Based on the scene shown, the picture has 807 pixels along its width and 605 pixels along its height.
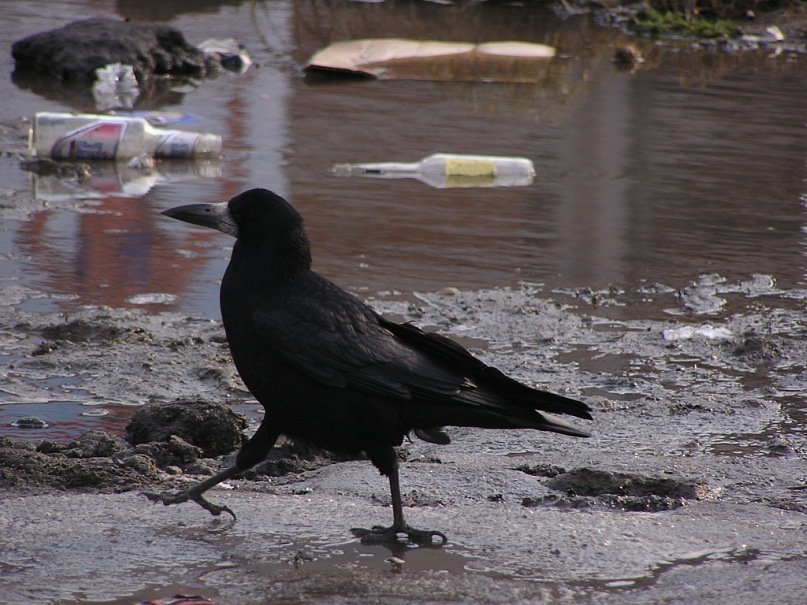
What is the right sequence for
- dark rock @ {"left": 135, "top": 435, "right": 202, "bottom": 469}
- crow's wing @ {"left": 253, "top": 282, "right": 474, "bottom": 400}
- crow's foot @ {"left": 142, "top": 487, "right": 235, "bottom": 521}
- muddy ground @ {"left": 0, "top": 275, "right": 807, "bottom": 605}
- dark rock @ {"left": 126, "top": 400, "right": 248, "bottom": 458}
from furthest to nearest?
dark rock @ {"left": 126, "top": 400, "right": 248, "bottom": 458}
dark rock @ {"left": 135, "top": 435, "right": 202, "bottom": 469}
crow's foot @ {"left": 142, "top": 487, "right": 235, "bottom": 521}
crow's wing @ {"left": 253, "top": 282, "right": 474, "bottom": 400}
muddy ground @ {"left": 0, "top": 275, "right": 807, "bottom": 605}

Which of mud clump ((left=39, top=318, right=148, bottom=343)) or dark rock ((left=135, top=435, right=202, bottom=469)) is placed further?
mud clump ((left=39, top=318, right=148, bottom=343))

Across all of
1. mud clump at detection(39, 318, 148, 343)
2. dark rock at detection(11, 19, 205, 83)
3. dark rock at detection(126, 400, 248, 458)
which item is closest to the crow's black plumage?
dark rock at detection(126, 400, 248, 458)

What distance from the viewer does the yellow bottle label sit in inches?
342

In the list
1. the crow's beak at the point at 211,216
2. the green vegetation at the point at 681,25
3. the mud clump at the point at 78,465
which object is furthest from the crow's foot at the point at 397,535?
the green vegetation at the point at 681,25

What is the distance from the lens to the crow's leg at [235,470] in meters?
3.62

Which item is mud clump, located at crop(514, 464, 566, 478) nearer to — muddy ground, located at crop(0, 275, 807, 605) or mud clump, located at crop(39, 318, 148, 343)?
muddy ground, located at crop(0, 275, 807, 605)

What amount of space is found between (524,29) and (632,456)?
1389 cm

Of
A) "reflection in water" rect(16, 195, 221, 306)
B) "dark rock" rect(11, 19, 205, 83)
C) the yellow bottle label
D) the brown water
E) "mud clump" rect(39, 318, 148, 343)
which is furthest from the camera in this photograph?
"dark rock" rect(11, 19, 205, 83)

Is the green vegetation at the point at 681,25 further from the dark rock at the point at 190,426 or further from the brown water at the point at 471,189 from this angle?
the dark rock at the point at 190,426

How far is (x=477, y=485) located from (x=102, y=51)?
9.45 metres

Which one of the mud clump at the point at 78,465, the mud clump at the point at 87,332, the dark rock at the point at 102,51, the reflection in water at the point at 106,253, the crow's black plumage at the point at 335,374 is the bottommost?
the mud clump at the point at 78,465

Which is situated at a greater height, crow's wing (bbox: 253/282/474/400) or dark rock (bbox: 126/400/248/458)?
crow's wing (bbox: 253/282/474/400)

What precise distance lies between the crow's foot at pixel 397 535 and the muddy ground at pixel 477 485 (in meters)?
0.04

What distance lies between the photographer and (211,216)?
3.85m
